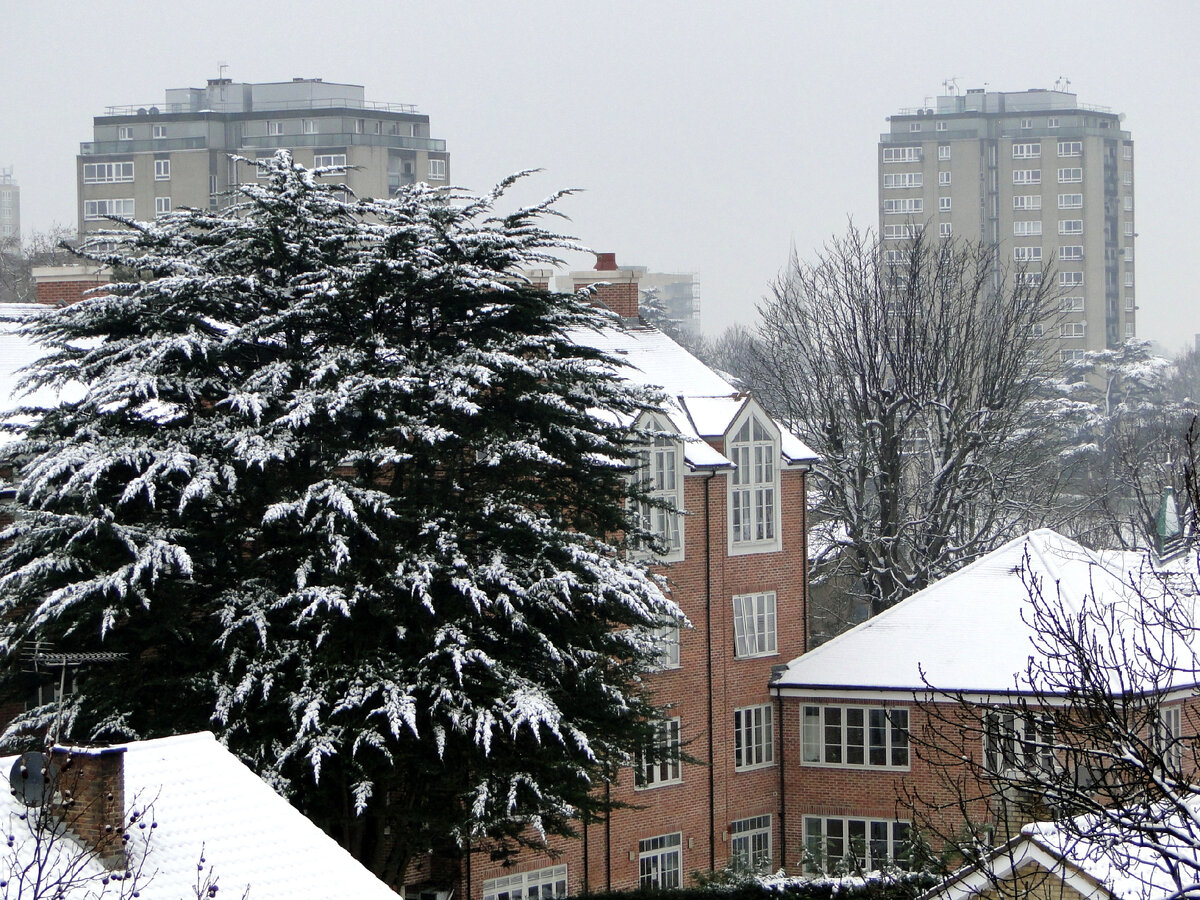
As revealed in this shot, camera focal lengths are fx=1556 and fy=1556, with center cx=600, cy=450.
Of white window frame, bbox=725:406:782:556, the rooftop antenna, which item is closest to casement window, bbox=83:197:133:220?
white window frame, bbox=725:406:782:556

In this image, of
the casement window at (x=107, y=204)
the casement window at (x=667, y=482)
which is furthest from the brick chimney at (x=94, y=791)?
the casement window at (x=107, y=204)

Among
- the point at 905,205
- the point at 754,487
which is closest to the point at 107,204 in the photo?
the point at 905,205

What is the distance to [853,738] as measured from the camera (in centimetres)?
3394

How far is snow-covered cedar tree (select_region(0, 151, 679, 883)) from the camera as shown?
21500mm

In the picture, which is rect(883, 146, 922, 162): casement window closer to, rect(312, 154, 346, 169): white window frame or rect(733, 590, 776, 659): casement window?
rect(312, 154, 346, 169): white window frame

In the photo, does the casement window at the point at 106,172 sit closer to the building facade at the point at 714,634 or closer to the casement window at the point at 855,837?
the building facade at the point at 714,634

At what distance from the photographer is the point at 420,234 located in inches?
926

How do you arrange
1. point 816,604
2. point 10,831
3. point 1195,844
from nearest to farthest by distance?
1. point 1195,844
2. point 10,831
3. point 816,604

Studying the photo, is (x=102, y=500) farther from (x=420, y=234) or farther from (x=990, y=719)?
(x=990, y=719)

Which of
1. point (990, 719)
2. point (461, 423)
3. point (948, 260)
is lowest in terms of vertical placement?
point (990, 719)

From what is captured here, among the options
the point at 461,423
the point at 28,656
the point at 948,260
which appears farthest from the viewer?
the point at 948,260

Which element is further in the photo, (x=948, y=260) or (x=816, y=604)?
(x=816, y=604)

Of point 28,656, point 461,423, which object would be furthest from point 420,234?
point 28,656

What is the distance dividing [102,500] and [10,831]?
995 cm
